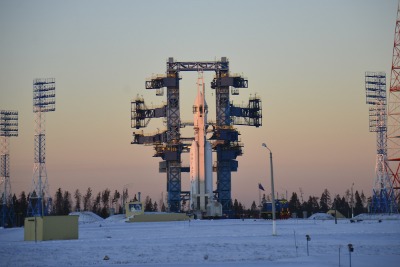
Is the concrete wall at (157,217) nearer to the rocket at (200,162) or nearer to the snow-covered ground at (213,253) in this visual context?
the rocket at (200,162)

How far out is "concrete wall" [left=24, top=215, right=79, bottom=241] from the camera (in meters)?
60.3

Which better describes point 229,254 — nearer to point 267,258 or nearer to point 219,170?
point 267,258

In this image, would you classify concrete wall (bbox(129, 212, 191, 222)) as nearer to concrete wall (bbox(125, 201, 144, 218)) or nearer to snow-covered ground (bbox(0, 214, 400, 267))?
concrete wall (bbox(125, 201, 144, 218))

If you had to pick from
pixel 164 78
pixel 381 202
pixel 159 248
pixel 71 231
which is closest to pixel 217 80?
pixel 164 78

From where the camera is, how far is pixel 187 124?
14238cm

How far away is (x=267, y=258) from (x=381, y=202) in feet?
291

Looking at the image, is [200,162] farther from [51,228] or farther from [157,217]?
[51,228]

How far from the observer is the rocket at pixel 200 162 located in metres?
134

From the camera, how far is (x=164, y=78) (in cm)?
14250

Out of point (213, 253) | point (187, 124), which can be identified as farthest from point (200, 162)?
point (213, 253)

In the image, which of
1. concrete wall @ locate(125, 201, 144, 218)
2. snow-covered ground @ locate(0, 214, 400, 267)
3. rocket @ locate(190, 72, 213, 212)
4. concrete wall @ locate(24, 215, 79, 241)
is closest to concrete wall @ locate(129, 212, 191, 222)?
concrete wall @ locate(125, 201, 144, 218)

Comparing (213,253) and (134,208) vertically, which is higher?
(134,208)

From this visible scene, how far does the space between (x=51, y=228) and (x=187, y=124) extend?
271 feet

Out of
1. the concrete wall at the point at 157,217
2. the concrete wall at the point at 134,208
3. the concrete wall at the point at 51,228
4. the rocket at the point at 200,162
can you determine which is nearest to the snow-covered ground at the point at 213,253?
the concrete wall at the point at 51,228
